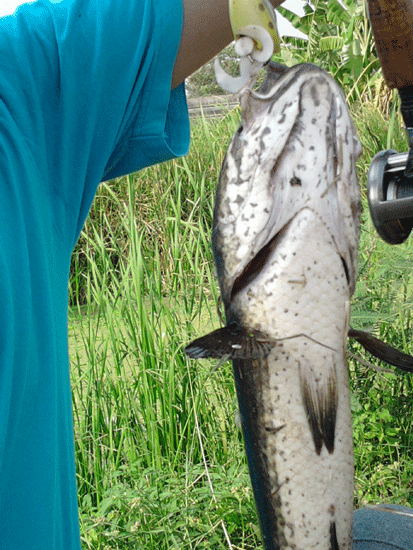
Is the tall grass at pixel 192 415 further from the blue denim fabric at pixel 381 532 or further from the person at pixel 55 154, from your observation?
the person at pixel 55 154

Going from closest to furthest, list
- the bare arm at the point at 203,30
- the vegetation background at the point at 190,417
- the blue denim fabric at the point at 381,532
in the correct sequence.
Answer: the bare arm at the point at 203,30
the blue denim fabric at the point at 381,532
the vegetation background at the point at 190,417

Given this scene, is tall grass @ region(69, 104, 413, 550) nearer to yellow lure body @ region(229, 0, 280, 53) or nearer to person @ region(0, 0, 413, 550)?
person @ region(0, 0, 413, 550)

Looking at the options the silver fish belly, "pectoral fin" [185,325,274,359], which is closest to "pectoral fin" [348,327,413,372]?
the silver fish belly

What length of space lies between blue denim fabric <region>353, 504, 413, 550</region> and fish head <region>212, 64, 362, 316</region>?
117cm

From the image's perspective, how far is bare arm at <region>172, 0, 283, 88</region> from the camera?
3.76 ft

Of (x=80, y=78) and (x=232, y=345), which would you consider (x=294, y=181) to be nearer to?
(x=232, y=345)

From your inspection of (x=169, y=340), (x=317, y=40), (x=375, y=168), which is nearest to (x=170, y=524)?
(x=169, y=340)

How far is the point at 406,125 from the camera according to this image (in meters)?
1.07

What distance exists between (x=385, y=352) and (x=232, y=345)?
0.27 meters

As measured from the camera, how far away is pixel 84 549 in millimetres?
2523

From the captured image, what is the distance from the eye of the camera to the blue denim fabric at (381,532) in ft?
6.08

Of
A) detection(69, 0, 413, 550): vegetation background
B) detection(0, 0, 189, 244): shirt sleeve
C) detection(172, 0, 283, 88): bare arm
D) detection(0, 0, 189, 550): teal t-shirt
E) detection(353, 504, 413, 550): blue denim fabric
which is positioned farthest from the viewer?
detection(69, 0, 413, 550): vegetation background

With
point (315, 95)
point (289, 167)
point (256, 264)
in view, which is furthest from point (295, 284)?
point (315, 95)

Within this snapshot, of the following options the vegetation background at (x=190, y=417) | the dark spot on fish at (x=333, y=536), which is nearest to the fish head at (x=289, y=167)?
the dark spot on fish at (x=333, y=536)
